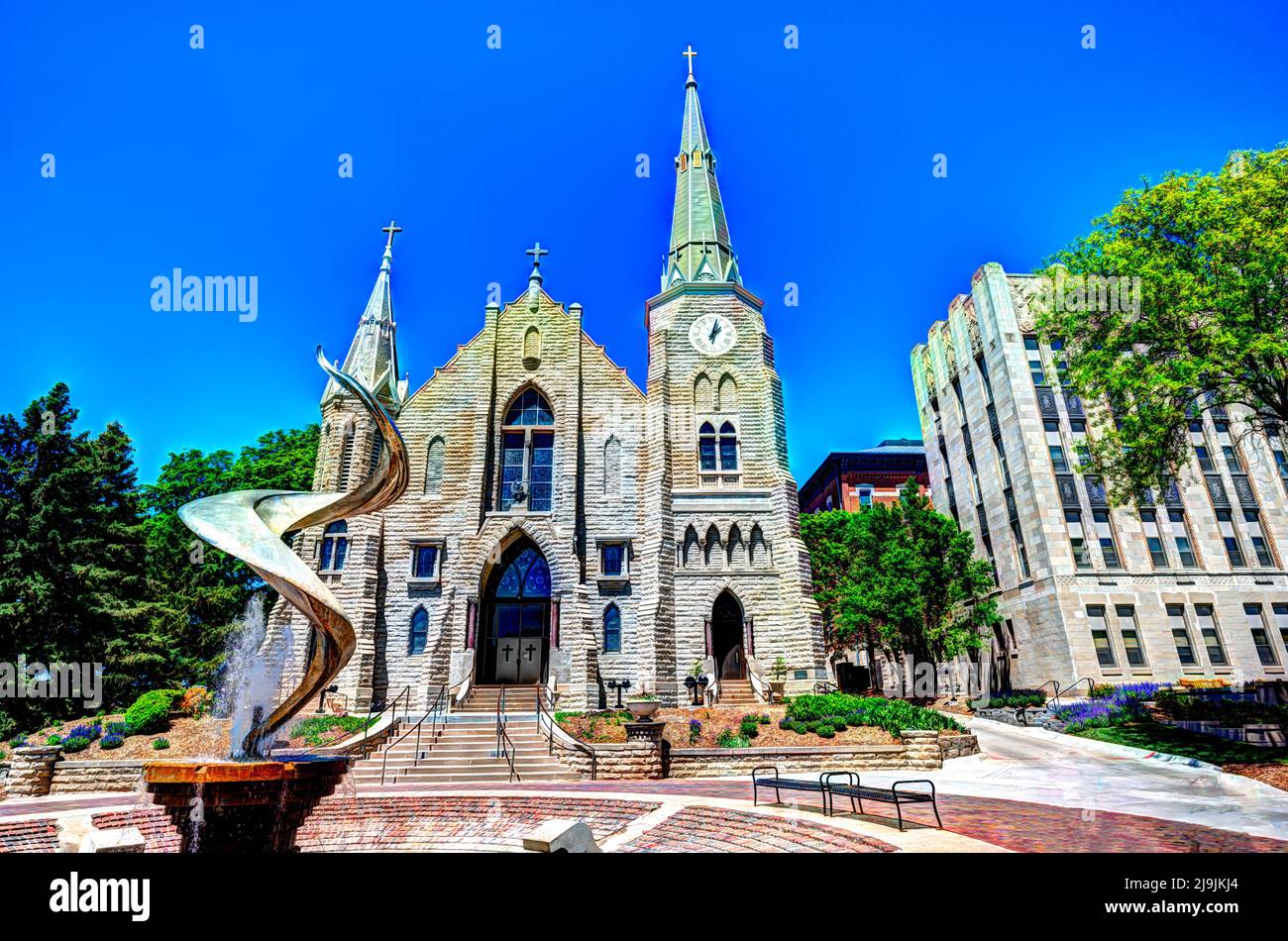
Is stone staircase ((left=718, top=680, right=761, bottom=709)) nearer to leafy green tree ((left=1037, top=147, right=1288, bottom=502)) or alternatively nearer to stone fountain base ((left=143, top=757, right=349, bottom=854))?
leafy green tree ((left=1037, top=147, right=1288, bottom=502))

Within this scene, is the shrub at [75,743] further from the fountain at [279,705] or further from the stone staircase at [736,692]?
the stone staircase at [736,692]

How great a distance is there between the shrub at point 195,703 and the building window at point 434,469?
10244mm

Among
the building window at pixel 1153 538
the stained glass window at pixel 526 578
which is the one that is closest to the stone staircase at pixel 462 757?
the stained glass window at pixel 526 578

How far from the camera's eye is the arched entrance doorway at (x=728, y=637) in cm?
2566

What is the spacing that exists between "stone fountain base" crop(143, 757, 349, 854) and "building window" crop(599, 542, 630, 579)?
19.0 metres

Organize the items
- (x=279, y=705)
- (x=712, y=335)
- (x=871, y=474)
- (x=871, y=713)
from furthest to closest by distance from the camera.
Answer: (x=871, y=474) → (x=712, y=335) → (x=871, y=713) → (x=279, y=705)

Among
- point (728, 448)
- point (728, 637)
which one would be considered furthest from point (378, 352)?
point (728, 637)

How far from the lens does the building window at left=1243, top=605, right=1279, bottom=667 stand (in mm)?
30969

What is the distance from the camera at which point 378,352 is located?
3259 cm

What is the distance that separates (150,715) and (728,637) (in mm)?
18692

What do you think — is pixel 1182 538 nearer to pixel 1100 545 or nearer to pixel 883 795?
pixel 1100 545
